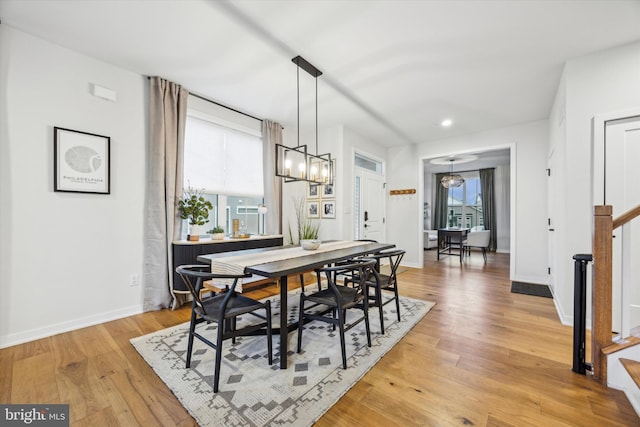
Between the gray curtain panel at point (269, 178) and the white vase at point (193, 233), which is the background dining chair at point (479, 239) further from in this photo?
the white vase at point (193, 233)

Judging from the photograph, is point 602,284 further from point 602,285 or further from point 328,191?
point 328,191

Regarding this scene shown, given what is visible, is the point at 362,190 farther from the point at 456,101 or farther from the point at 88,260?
the point at 88,260

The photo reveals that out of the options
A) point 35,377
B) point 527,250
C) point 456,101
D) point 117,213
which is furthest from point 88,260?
point 527,250

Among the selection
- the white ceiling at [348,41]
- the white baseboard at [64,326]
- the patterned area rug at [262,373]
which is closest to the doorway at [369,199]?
the white ceiling at [348,41]

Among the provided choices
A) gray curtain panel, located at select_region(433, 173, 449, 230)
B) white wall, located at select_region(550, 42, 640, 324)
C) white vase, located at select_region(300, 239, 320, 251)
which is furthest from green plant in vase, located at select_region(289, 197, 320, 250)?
gray curtain panel, located at select_region(433, 173, 449, 230)

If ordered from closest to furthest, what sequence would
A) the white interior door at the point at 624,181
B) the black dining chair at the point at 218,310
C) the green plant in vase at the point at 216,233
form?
the black dining chair at the point at 218,310 → the white interior door at the point at 624,181 → the green plant in vase at the point at 216,233

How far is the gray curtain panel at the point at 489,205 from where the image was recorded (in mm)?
7930

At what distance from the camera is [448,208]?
8906mm

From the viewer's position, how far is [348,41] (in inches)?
92.0

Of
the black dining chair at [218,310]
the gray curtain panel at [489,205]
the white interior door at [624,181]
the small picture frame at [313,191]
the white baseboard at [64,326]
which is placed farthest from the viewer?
the gray curtain panel at [489,205]

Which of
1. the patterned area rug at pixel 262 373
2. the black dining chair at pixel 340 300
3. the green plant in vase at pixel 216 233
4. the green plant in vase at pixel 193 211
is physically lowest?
the patterned area rug at pixel 262 373

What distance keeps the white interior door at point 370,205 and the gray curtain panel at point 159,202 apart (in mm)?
3162

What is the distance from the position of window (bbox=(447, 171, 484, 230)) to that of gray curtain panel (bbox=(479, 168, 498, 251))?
0.24m

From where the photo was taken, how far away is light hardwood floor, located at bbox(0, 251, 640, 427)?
1.42m
